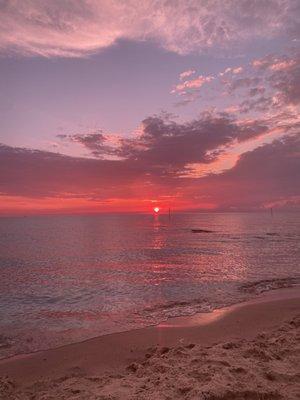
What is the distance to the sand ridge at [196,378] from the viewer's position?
6.62 m

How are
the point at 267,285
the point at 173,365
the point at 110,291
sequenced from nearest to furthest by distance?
the point at 173,365 → the point at 110,291 → the point at 267,285

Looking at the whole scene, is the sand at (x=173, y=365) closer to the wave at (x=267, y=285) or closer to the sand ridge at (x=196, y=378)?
the sand ridge at (x=196, y=378)

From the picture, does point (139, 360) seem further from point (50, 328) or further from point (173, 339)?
point (50, 328)

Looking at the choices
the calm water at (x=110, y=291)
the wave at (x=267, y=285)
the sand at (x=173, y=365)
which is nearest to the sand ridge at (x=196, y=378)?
the sand at (x=173, y=365)

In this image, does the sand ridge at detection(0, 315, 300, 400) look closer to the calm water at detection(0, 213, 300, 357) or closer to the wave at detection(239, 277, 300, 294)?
the calm water at detection(0, 213, 300, 357)

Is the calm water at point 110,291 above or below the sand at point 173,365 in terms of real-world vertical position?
below

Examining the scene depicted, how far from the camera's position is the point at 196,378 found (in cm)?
733

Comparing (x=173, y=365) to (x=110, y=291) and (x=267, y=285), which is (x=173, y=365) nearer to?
(x=110, y=291)

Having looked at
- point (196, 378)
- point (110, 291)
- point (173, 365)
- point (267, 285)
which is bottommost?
point (267, 285)

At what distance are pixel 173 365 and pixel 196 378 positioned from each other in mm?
1227

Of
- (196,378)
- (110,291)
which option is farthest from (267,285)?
(196,378)

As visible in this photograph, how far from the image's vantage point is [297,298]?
18234 mm

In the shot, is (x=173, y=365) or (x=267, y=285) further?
(x=267, y=285)

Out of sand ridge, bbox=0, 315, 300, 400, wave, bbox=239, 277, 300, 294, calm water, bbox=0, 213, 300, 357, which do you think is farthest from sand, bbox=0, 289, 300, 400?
wave, bbox=239, 277, 300, 294
